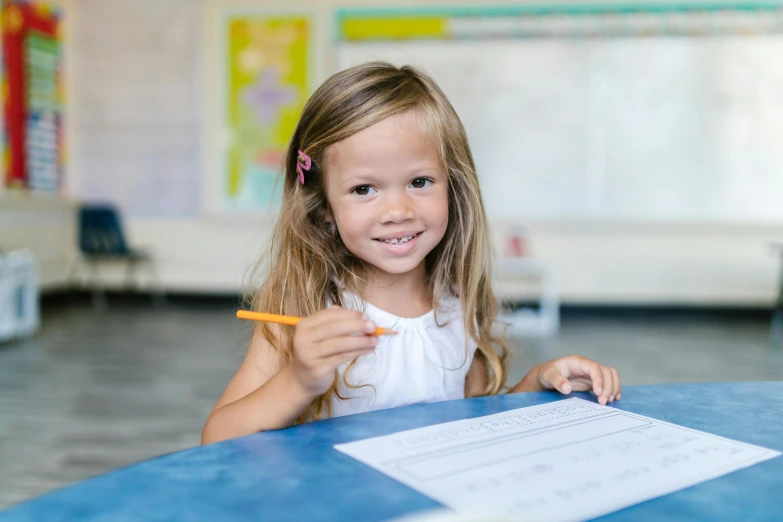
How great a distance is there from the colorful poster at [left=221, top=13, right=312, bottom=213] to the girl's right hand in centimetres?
505

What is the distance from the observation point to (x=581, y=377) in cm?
85

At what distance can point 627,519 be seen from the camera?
0.46m

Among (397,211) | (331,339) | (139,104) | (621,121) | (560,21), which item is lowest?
(331,339)

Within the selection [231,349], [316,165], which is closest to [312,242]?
[316,165]

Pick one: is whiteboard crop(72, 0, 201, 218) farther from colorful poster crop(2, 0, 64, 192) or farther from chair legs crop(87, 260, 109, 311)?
chair legs crop(87, 260, 109, 311)

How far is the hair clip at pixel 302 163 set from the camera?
957mm

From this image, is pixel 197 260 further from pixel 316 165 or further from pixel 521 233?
pixel 316 165

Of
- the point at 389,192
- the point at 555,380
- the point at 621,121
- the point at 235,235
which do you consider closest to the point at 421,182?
the point at 389,192

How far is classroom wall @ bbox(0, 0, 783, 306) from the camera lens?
17.6 ft

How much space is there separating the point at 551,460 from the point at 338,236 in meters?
0.55

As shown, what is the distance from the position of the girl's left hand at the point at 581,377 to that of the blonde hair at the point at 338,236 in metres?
0.18

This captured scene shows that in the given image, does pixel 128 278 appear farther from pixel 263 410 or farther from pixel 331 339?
pixel 331 339

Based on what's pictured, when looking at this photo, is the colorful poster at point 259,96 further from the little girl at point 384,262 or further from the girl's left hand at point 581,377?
the girl's left hand at point 581,377

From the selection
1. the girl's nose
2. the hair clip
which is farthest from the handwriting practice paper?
the hair clip
